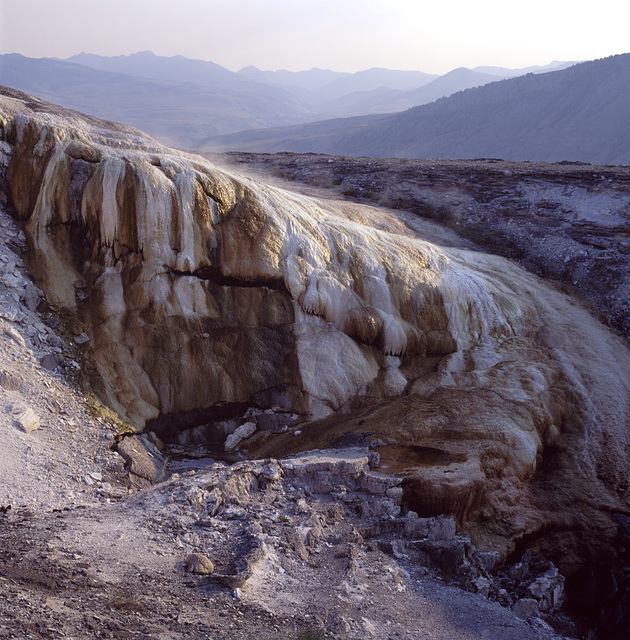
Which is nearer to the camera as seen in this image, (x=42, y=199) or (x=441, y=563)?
(x=441, y=563)

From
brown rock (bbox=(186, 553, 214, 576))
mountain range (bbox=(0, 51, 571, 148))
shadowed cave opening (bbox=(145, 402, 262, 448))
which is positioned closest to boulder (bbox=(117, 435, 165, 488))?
shadowed cave opening (bbox=(145, 402, 262, 448))

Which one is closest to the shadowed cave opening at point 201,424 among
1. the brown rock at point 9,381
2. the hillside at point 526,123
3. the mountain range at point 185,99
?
the brown rock at point 9,381

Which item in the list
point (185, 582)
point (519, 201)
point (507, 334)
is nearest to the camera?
point (185, 582)

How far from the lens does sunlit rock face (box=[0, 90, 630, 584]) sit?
8.80m

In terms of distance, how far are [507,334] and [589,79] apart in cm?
4649

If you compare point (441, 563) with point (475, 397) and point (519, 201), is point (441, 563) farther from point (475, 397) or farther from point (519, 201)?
point (519, 201)

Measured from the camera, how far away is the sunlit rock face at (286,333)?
880cm

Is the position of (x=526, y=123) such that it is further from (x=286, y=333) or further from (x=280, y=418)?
(x=280, y=418)

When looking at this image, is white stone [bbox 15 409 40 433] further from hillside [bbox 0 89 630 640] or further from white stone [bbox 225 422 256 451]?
white stone [bbox 225 422 256 451]

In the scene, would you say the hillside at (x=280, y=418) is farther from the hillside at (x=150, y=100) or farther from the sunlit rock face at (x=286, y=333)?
the hillside at (x=150, y=100)

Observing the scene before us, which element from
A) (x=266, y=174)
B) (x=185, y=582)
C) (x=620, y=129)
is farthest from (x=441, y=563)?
(x=620, y=129)

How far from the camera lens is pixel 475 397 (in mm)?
9570

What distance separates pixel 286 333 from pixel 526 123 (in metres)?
45.8

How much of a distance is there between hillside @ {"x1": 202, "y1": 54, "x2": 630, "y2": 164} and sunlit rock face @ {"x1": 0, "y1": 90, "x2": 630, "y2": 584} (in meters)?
36.9
